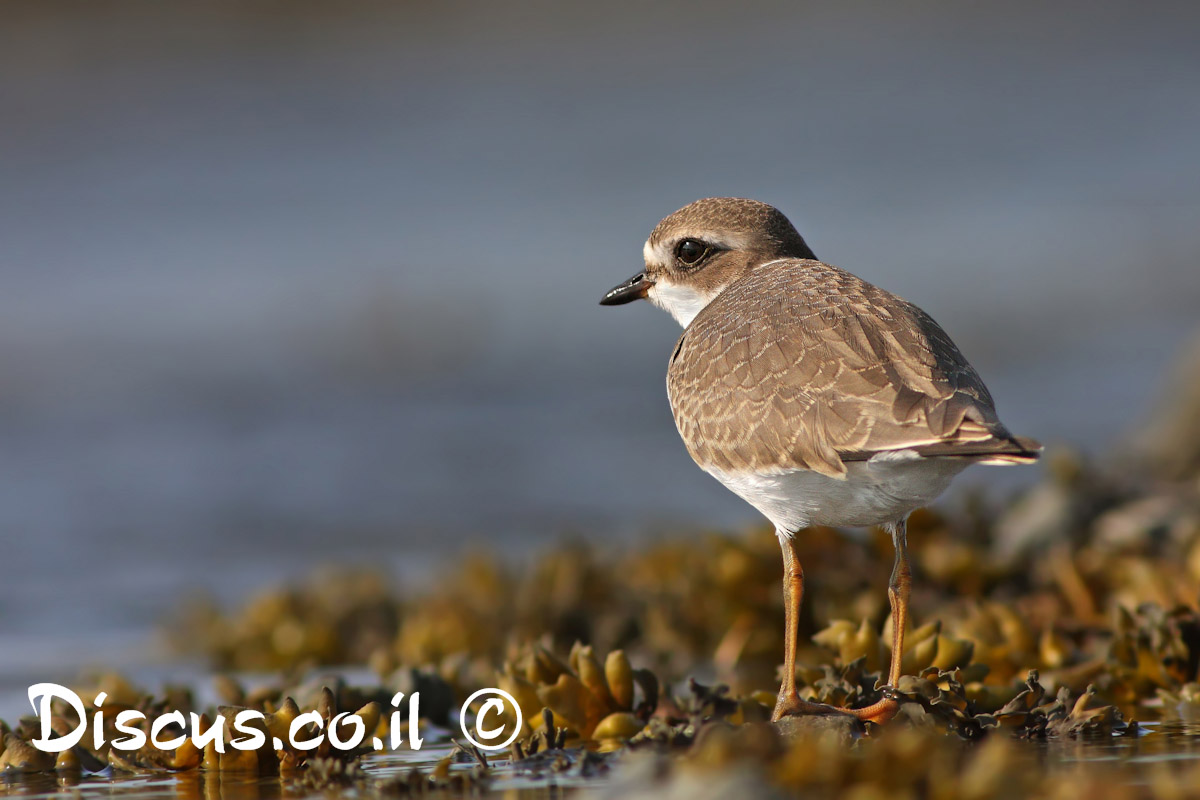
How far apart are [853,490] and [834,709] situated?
2.02 ft

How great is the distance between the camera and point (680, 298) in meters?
5.75

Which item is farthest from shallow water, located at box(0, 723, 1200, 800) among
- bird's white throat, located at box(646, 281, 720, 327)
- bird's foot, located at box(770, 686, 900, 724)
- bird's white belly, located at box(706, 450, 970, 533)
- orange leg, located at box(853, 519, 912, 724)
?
bird's white throat, located at box(646, 281, 720, 327)

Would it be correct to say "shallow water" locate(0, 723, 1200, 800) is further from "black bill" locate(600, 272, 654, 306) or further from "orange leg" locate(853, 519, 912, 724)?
"black bill" locate(600, 272, 654, 306)

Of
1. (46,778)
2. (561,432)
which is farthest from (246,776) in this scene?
(561,432)

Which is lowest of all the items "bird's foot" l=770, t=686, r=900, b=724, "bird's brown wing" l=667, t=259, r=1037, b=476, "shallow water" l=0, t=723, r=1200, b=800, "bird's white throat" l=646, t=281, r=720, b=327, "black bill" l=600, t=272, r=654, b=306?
"shallow water" l=0, t=723, r=1200, b=800

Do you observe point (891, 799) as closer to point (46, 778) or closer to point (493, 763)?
point (493, 763)

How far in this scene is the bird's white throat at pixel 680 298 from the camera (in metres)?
5.67

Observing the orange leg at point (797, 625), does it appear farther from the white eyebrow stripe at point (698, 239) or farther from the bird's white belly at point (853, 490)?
the white eyebrow stripe at point (698, 239)

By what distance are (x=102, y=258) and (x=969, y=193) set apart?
1270 cm

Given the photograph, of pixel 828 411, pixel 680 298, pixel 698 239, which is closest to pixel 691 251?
pixel 698 239

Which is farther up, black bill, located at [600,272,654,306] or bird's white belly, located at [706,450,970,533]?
black bill, located at [600,272,654,306]

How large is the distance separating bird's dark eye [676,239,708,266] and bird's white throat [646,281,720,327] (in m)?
0.11

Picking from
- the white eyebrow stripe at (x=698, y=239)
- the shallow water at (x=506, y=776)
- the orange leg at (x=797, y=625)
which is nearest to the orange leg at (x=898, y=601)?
the orange leg at (x=797, y=625)

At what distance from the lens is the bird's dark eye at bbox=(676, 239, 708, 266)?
18.5 ft
